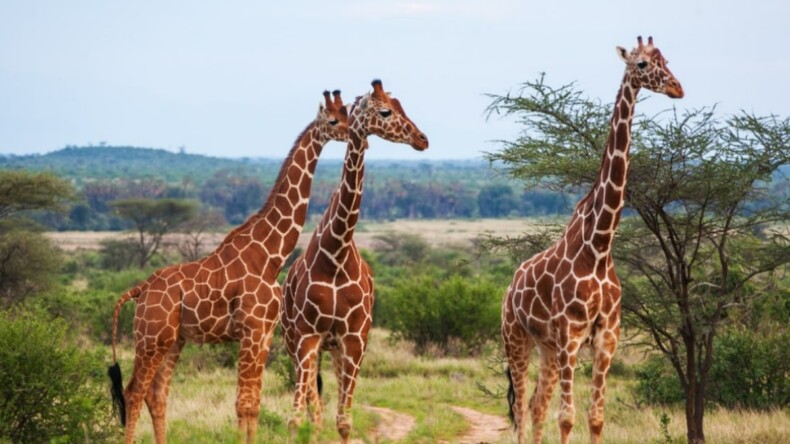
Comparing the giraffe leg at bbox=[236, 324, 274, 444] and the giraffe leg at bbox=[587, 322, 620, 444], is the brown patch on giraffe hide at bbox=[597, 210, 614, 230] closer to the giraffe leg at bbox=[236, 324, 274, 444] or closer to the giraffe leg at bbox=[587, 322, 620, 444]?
the giraffe leg at bbox=[587, 322, 620, 444]

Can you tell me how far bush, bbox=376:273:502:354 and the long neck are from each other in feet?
39.4

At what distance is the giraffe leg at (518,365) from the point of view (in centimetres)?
868

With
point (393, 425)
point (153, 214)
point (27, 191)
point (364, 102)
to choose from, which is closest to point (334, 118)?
point (364, 102)

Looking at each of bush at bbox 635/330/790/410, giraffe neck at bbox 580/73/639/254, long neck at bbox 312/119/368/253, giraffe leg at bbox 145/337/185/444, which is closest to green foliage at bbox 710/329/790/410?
bush at bbox 635/330/790/410

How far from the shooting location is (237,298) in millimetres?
7754

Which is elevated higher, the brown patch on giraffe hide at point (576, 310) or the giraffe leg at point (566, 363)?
the brown patch on giraffe hide at point (576, 310)

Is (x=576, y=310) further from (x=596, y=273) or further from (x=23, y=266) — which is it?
(x=23, y=266)

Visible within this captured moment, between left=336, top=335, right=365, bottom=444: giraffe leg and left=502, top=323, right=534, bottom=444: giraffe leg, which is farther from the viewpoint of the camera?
left=502, top=323, right=534, bottom=444: giraffe leg

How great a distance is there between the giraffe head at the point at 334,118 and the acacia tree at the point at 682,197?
276 cm

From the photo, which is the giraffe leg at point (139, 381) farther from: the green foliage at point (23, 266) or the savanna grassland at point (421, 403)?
the green foliage at point (23, 266)

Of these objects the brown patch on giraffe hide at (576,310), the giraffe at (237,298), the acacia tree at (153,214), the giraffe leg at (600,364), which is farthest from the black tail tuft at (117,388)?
the acacia tree at (153,214)

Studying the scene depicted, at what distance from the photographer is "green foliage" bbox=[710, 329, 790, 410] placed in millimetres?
12898

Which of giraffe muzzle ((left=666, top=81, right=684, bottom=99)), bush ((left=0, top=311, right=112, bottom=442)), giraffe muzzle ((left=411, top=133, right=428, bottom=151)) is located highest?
giraffe muzzle ((left=666, top=81, right=684, bottom=99))

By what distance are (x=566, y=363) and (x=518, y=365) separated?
4.07 feet
